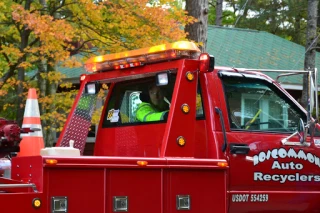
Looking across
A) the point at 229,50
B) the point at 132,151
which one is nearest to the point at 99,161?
the point at 132,151

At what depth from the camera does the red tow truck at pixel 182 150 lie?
4.45 m

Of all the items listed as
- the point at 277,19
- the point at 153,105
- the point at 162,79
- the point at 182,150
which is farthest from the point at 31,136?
the point at 277,19

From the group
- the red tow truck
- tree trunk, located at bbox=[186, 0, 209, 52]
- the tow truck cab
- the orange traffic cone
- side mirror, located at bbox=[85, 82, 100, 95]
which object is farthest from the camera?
tree trunk, located at bbox=[186, 0, 209, 52]

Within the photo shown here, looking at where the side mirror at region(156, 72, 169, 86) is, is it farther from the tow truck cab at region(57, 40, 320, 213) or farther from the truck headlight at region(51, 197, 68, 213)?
the truck headlight at region(51, 197, 68, 213)

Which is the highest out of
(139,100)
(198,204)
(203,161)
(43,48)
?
(43,48)

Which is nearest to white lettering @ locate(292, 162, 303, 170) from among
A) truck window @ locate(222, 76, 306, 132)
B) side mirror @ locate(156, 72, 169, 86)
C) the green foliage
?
truck window @ locate(222, 76, 306, 132)

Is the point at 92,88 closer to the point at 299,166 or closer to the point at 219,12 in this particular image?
the point at 299,166

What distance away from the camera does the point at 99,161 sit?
178 inches

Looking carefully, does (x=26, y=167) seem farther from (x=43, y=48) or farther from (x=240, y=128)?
(x=43, y=48)

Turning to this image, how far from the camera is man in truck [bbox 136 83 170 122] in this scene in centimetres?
580

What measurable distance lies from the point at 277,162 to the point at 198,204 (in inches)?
41.0

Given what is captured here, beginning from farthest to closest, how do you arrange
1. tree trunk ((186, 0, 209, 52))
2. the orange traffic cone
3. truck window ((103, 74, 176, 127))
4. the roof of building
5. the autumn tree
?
1. the roof of building
2. tree trunk ((186, 0, 209, 52))
3. the autumn tree
4. the orange traffic cone
5. truck window ((103, 74, 176, 127))

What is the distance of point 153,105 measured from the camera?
236 inches

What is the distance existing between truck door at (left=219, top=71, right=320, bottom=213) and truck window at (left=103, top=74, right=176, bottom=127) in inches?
28.2
